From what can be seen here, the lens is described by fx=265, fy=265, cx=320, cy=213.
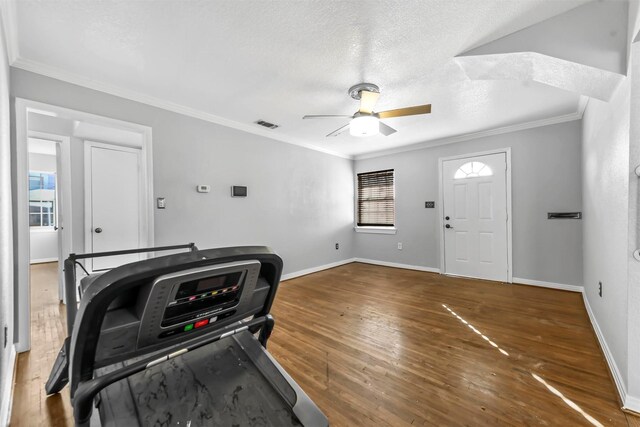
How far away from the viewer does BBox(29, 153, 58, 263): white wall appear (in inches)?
233

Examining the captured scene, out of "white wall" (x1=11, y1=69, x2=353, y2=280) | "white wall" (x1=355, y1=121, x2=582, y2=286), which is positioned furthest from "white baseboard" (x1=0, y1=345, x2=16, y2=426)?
"white wall" (x1=355, y1=121, x2=582, y2=286)

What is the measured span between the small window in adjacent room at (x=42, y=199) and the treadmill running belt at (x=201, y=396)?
742cm

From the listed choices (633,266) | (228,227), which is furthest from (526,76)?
(228,227)

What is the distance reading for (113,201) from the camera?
3.75 metres

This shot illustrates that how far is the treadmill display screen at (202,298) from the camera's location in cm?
85

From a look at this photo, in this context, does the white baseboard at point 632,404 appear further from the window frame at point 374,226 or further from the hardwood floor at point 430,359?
the window frame at point 374,226

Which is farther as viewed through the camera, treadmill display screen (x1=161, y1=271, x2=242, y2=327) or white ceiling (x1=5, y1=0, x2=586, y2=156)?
white ceiling (x1=5, y1=0, x2=586, y2=156)

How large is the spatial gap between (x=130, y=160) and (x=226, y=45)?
285 centimetres

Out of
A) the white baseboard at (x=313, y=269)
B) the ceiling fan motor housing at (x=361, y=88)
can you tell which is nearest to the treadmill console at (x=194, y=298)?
the ceiling fan motor housing at (x=361, y=88)

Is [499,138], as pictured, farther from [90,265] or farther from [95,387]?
[90,265]

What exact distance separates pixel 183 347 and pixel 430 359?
1.89 metres

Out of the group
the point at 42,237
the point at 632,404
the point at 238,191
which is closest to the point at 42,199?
the point at 42,237

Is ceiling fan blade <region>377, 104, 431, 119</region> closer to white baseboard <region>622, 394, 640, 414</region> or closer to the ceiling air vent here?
the ceiling air vent

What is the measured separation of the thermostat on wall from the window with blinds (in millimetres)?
2977
